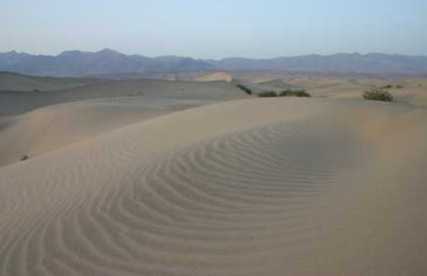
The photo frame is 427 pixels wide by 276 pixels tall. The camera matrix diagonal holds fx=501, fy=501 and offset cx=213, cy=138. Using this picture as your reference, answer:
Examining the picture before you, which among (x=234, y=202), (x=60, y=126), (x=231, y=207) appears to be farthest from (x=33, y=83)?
(x=231, y=207)

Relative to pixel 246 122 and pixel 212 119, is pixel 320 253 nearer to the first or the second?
pixel 246 122

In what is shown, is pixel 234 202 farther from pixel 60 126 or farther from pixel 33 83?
pixel 33 83

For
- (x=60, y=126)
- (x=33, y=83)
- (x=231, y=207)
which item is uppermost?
(x=33, y=83)

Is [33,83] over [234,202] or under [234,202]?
over

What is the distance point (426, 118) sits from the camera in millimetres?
8836

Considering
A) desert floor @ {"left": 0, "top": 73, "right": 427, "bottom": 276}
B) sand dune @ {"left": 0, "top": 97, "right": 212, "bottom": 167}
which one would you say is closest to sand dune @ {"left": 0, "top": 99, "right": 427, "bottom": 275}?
desert floor @ {"left": 0, "top": 73, "right": 427, "bottom": 276}

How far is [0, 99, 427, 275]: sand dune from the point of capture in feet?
11.6

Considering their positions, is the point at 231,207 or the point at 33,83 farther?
the point at 33,83

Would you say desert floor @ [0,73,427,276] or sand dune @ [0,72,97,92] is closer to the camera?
desert floor @ [0,73,427,276]

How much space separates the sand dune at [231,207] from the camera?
11.6 ft

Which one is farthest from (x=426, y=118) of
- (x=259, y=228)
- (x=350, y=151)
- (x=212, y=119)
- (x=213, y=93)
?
(x=213, y=93)

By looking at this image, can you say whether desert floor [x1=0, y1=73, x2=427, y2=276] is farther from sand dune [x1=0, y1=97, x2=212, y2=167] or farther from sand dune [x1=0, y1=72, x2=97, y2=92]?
sand dune [x1=0, y1=72, x2=97, y2=92]

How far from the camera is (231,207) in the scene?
4684 millimetres

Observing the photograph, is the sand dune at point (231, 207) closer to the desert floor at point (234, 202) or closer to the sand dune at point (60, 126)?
the desert floor at point (234, 202)
